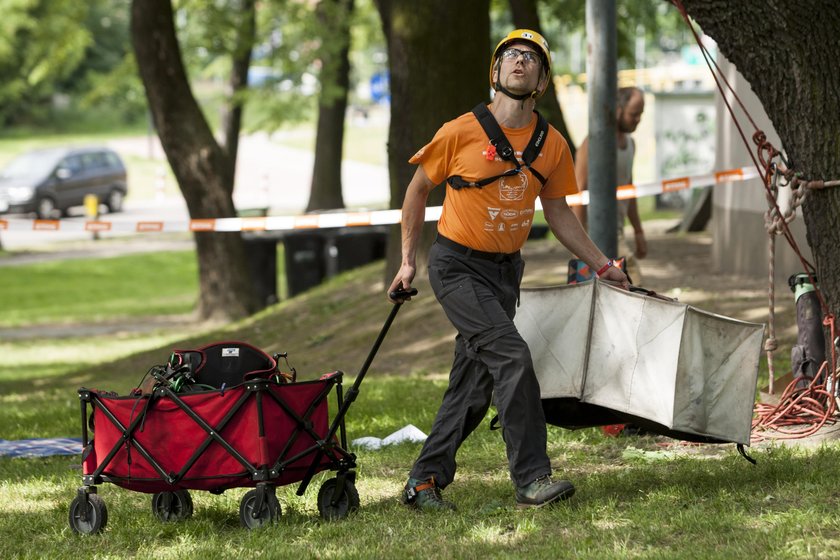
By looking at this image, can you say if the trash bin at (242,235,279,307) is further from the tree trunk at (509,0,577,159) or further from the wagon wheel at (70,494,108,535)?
the wagon wheel at (70,494,108,535)

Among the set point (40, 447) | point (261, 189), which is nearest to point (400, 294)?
point (40, 447)

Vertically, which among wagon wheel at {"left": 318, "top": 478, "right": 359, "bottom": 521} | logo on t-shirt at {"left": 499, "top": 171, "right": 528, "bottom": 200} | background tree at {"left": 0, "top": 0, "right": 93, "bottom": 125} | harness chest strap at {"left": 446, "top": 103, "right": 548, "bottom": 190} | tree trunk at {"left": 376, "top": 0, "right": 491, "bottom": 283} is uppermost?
background tree at {"left": 0, "top": 0, "right": 93, "bottom": 125}

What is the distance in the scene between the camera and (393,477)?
22.5ft

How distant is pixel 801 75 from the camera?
21.6 feet

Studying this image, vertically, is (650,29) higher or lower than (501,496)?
higher

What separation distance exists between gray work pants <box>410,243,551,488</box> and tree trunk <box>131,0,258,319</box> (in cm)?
1258

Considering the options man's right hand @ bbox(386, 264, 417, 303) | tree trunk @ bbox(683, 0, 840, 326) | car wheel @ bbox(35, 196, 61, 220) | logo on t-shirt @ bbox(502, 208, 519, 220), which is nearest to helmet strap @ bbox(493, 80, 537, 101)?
logo on t-shirt @ bbox(502, 208, 519, 220)

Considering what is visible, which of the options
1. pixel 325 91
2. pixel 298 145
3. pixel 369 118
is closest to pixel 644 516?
pixel 325 91

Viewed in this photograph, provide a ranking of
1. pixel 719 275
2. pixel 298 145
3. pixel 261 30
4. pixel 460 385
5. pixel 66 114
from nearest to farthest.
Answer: pixel 460 385, pixel 719 275, pixel 261 30, pixel 298 145, pixel 66 114

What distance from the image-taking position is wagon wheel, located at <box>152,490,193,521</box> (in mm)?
6215

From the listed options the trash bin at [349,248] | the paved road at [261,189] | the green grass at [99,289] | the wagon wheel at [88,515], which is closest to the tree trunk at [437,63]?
the trash bin at [349,248]

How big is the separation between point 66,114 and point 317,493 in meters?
62.4

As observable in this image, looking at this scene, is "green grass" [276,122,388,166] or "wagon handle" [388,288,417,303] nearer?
"wagon handle" [388,288,417,303]

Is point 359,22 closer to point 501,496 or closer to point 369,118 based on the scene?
point 501,496
